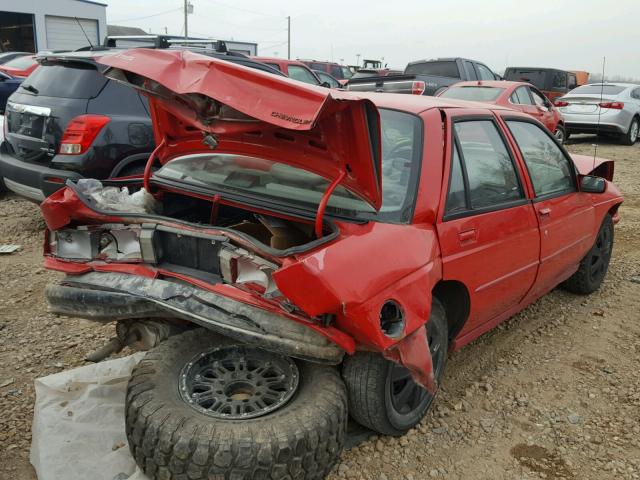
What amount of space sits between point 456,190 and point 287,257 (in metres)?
1.04

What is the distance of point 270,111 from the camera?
223 centimetres

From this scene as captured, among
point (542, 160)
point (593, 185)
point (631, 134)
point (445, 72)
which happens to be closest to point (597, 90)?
point (631, 134)

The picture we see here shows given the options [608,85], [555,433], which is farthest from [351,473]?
[608,85]

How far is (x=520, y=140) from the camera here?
11.7ft

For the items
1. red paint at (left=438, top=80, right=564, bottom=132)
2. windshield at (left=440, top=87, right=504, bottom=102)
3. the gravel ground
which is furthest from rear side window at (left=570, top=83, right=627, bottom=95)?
the gravel ground

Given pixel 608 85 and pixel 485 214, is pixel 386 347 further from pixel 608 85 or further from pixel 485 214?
pixel 608 85

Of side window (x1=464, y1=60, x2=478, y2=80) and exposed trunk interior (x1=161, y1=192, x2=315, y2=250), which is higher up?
side window (x1=464, y1=60, x2=478, y2=80)

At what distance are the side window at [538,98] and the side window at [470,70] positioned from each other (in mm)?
1755

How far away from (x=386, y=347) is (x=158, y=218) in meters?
1.29

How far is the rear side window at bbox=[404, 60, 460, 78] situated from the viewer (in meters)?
12.7

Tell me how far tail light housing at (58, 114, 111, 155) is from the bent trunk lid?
2.62 meters

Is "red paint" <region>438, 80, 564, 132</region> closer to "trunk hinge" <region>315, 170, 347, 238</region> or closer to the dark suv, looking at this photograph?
the dark suv

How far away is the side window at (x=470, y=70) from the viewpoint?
42.1ft

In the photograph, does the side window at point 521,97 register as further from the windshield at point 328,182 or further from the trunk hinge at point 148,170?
the trunk hinge at point 148,170
